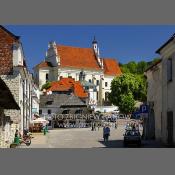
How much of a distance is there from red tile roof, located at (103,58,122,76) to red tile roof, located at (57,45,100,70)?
376 cm

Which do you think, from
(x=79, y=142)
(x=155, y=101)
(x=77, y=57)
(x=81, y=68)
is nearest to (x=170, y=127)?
(x=155, y=101)

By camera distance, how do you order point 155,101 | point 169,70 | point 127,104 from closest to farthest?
point 169,70, point 155,101, point 127,104

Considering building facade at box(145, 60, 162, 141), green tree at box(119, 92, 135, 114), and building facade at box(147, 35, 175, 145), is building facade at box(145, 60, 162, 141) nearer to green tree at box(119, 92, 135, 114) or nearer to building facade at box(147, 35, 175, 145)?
building facade at box(147, 35, 175, 145)

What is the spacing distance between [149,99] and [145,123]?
1.91m

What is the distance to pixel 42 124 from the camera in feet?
190

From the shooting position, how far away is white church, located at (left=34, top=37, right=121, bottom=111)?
127875 mm

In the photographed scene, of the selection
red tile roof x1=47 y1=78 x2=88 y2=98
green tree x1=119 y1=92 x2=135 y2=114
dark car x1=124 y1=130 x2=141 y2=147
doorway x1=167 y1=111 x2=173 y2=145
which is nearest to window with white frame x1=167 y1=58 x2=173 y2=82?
doorway x1=167 y1=111 x2=173 y2=145

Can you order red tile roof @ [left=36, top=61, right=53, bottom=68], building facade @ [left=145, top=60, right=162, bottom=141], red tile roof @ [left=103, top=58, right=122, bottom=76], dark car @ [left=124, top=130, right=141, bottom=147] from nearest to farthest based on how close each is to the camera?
dark car @ [left=124, top=130, right=141, bottom=147]
building facade @ [left=145, top=60, right=162, bottom=141]
red tile roof @ [left=36, top=61, right=53, bottom=68]
red tile roof @ [left=103, top=58, right=122, bottom=76]

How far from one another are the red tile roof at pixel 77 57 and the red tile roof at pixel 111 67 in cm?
376

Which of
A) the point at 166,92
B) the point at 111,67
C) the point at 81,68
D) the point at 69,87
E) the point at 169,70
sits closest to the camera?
the point at 169,70

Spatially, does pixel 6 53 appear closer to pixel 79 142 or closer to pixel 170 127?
pixel 79 142

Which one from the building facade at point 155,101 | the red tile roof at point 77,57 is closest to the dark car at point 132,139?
the building facade at point 155,101

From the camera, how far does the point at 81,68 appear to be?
13538 centimetres

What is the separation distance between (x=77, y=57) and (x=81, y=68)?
10.3ft
